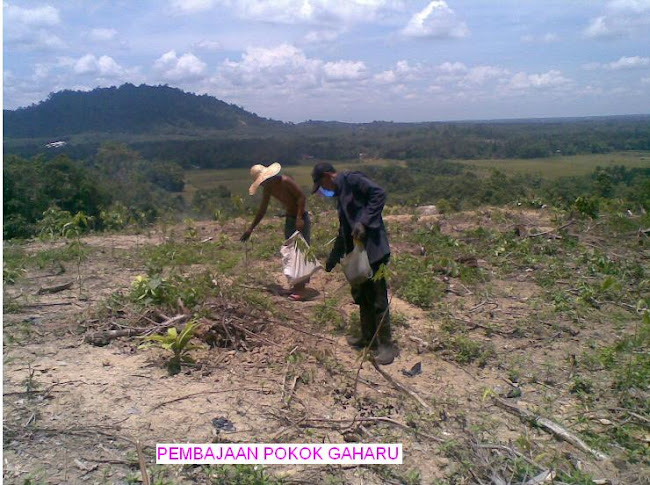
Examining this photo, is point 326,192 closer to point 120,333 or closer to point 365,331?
point 365,331

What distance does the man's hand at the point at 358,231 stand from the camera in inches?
136

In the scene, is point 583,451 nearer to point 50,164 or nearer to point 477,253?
point 477,253

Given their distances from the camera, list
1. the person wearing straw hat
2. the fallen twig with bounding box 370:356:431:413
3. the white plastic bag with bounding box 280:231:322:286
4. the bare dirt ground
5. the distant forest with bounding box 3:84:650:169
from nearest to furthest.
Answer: the bare dirt ground < the fallen twig with bounding box 370:356:431:413 < the white plastic bag with bounding box 280:231:322:286 < the person wearing straw hat < the distant forest with bounding box 3:84:650:169

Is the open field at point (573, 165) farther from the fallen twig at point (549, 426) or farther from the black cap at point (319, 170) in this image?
the fallen twig at point (549, 426)

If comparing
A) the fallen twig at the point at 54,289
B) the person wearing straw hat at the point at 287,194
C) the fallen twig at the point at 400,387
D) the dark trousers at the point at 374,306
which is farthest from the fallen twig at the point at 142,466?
the fallen twig at the point at 54,289

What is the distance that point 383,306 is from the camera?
3672mm

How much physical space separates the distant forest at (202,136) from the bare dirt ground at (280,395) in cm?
427

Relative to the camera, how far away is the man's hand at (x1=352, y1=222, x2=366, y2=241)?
3.46 metres

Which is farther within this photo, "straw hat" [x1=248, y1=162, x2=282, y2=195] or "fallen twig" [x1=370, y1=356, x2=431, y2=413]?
"straw hat" [x1=248, y1=162, x2=282, y2=195]

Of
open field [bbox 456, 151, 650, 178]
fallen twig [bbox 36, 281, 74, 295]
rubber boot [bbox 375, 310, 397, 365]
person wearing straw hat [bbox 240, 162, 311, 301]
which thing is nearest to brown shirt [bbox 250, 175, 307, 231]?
person wearing straw hat [bbox 240, 162, 311, 301]

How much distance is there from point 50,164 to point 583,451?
11721 mm

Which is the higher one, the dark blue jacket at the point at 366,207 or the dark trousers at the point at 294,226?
the dark blue jacket at the point at 366,207

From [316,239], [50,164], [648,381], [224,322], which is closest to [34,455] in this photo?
[224,322]

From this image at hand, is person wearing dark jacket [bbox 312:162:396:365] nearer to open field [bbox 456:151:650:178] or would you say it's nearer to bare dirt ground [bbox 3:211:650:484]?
bare dirt ground [bbox 3:211:650:484]
